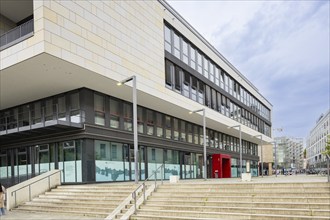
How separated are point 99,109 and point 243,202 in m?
14.1

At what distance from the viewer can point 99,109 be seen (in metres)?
24.4

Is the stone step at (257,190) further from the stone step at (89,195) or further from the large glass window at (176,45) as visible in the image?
the large glass window at (176,45)

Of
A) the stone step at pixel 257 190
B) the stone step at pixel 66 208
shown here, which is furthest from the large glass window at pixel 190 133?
the stone step at pixel 66 208

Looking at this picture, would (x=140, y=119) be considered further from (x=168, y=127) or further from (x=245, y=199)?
(x=245, y=199)

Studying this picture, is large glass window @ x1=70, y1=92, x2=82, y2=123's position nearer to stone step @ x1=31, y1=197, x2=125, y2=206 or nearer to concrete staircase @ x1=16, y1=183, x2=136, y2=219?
concrete staircase @ x1=16, y1=183, x2=136, y2=219

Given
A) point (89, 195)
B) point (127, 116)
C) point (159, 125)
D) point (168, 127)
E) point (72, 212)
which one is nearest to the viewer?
point (72, 212)

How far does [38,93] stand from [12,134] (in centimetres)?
388

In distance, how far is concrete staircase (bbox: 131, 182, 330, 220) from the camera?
1171 centimetres

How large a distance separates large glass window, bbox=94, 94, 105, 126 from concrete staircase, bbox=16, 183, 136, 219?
607 cm

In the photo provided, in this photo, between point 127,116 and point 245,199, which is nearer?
point 245,199

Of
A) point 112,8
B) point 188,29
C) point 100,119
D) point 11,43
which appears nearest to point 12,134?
point 100,119

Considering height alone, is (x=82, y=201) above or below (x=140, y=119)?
below

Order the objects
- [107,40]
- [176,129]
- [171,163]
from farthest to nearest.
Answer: [176,129]
[171,163]
[107,40]

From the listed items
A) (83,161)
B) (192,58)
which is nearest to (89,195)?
(83,161)
